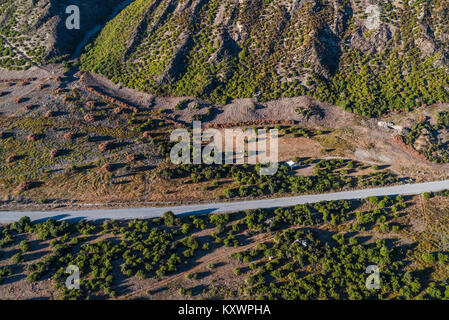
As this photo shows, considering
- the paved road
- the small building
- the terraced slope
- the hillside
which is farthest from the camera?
the hillside

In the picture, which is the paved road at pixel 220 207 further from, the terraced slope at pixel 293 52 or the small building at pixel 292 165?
the terraced slope at pixel 293 52

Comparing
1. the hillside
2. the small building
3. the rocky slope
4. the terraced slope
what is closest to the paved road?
the small building

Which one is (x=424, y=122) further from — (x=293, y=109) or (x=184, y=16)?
(x=184, y=16)

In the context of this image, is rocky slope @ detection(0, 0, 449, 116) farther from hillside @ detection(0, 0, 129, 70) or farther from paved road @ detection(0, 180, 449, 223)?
paved road @ detection(0, 180, 449, 223)

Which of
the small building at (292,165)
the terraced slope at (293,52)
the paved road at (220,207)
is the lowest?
the paved road at (220,207)

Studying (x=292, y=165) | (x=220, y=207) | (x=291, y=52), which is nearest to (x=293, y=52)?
(x=291, y=52)

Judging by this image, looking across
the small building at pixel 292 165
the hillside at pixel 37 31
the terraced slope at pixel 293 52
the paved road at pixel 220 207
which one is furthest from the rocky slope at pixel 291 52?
the paved road at pixel 220 207
